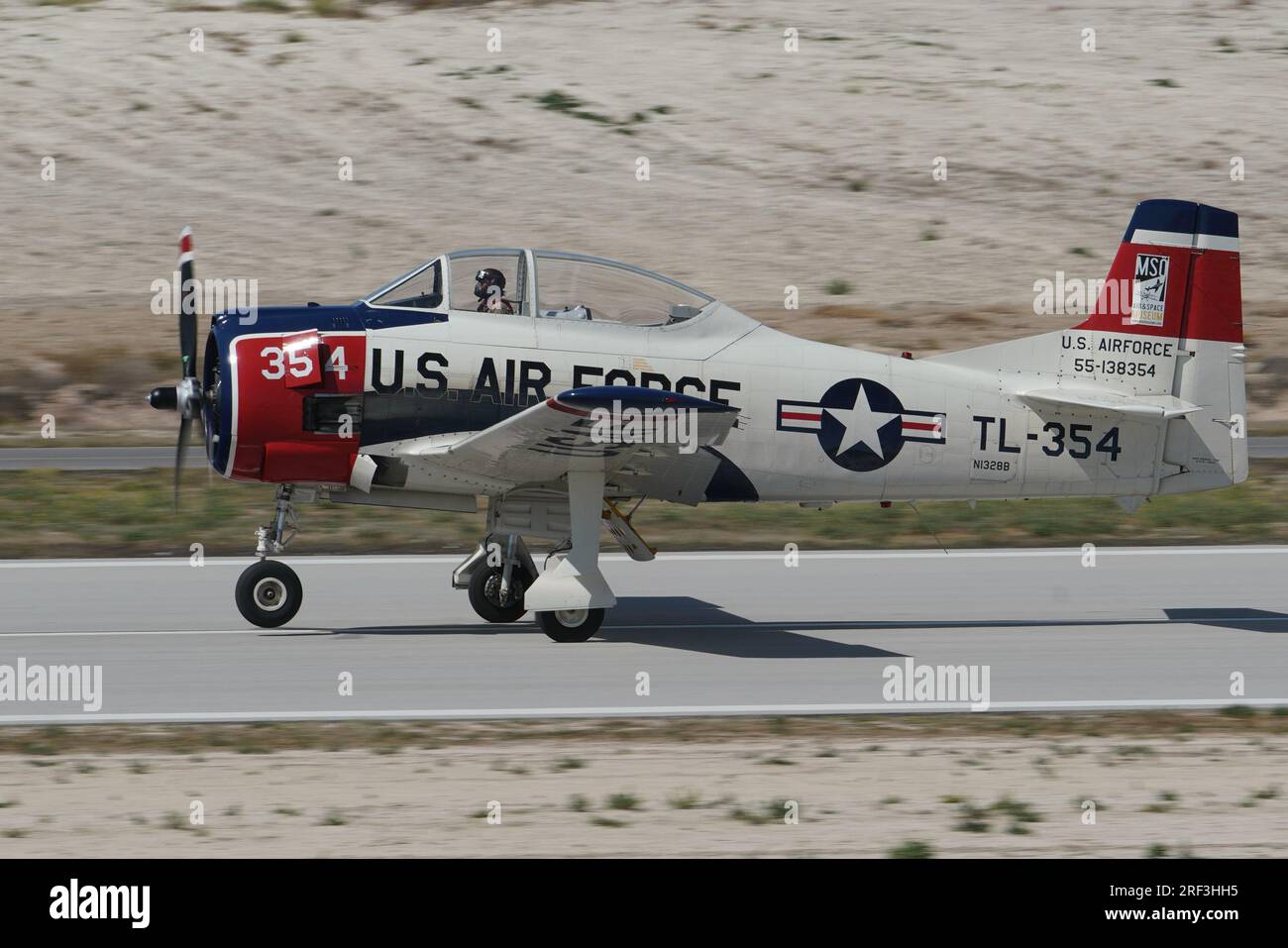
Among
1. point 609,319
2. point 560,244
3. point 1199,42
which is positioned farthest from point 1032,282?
point 609,319

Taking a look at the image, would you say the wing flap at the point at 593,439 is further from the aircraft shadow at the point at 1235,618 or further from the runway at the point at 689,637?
the aircraft shadow at the point at 1235,618

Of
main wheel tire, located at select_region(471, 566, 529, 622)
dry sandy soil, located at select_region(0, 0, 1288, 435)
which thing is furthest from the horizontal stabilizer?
dry sandy soil, located at select_region(0, 0, 1288, 435)

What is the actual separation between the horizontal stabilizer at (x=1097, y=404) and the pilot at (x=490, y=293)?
4.19m

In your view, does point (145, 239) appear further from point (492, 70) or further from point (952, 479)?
point (952, 479)

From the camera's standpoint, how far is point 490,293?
11219 mm

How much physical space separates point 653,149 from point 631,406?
83.3ft

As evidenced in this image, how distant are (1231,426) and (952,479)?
245 centimetres

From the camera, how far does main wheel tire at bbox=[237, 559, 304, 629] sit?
1141cm

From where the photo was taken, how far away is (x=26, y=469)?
18.3 meters

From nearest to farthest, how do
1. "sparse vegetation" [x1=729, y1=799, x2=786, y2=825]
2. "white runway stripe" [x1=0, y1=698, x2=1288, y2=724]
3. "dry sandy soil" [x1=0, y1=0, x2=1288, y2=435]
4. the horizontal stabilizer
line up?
"sparse vegetation" [x1=729, y1=799, x2=786, y2=825] → "white runway stripe" [x1=0, y1=698, x2=1288, y2=724] → the horizontal stabilizer → "dry sandy soil" [x1=0, y1=0, x2=1288, y2=435]

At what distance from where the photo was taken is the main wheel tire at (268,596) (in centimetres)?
1141

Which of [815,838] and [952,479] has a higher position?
[952,479]

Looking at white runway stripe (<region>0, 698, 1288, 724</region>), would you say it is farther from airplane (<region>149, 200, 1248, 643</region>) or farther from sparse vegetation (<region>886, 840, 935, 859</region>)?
sparse vegetation (<region>886, 840, 935, 859</region>)

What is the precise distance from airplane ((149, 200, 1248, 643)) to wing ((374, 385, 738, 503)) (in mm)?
19
